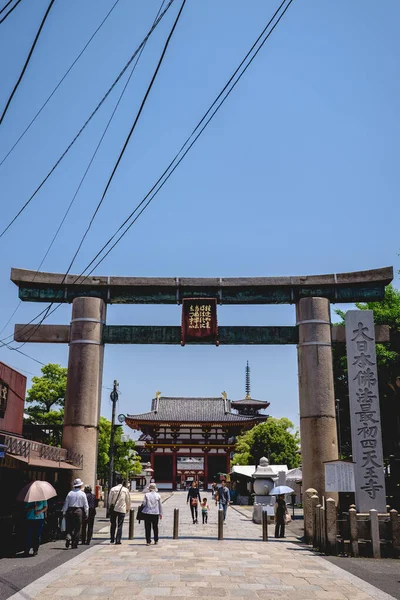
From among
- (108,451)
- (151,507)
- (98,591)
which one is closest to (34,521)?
(151,507)

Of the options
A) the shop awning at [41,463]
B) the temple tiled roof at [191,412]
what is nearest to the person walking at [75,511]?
the shop awning at [41,463]

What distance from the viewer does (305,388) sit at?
53.1ft

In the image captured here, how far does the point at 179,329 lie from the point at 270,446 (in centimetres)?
3113

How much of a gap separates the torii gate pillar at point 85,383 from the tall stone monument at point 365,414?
7614mm

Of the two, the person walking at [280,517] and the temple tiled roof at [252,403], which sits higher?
the temple tiled roof at [252,403]

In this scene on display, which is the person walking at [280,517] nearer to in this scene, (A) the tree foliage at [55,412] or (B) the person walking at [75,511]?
(B) the person walking at [75,511]

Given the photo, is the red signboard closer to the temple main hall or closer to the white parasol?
the white parasol

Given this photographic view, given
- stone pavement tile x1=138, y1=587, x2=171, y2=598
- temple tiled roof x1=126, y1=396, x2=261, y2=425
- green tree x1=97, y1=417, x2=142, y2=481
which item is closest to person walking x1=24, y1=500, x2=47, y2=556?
stone pavement tile x1=138, y1=587, x2=171, y2=598

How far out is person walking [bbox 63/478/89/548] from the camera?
12.2m

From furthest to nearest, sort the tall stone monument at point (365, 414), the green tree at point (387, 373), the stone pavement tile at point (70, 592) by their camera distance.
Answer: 1. the green tree at point (387, 373)
2. the tall stone monument at point (365, 414)
3. the stone pavement tile at point (70, 592)

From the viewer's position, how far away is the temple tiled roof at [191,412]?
51.4m

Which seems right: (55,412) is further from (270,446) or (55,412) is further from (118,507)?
(118,507)

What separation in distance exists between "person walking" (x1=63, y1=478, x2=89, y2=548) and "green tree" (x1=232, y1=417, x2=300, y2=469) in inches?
1349

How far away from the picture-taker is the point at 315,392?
15922 millimetres
